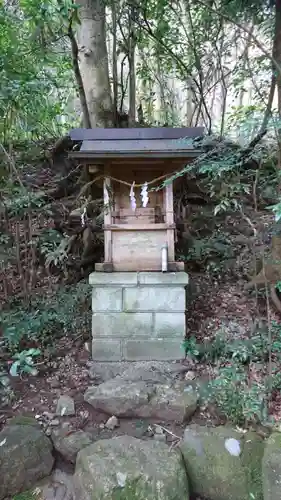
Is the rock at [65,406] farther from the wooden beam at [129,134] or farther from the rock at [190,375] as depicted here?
the wooden beam at [129,134]

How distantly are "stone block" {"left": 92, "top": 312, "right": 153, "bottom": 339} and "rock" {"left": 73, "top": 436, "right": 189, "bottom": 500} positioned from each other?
1065 millimetres

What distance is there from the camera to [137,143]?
124 inches

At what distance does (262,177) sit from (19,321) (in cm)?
296

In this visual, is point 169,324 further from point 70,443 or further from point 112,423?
point 70,443

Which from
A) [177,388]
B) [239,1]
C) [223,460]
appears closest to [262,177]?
[239,1]

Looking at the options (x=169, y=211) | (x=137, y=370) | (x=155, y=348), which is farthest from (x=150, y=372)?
(x=169, y=211)

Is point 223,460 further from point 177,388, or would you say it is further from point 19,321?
point 19,321

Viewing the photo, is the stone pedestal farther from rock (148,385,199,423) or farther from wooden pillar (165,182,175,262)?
rock (148,385,199,423)

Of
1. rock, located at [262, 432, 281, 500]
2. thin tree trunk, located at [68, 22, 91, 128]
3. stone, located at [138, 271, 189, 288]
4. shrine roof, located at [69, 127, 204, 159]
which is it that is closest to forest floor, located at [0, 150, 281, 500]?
rock, located at [262, 432, 281, 500]

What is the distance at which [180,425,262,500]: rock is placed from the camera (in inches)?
89.1

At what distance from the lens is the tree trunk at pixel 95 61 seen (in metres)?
4.80

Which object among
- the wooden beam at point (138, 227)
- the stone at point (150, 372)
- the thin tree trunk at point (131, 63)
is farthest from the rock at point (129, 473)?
the thin tree trunk at point (131, 63)

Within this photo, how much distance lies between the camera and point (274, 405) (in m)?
2.65

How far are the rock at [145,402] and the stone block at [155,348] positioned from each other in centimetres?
50
